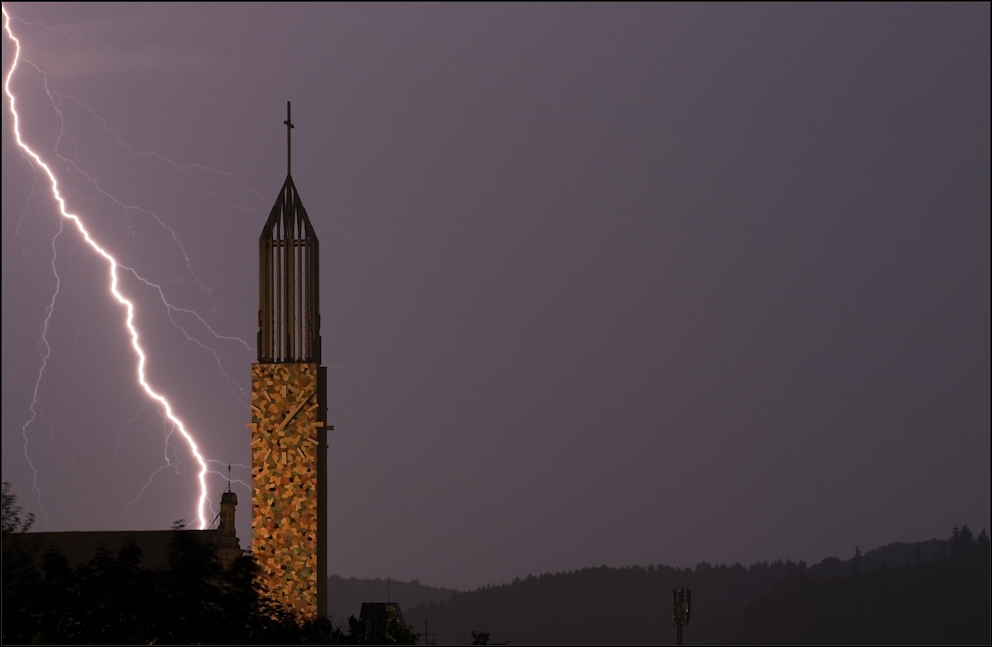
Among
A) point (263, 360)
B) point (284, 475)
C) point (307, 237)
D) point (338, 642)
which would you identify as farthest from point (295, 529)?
point (338, 642)

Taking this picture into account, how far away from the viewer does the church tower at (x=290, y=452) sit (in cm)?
3491

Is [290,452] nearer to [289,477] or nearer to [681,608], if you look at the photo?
[289,477]

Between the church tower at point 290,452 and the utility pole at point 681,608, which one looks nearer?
the church tower at point 290,452

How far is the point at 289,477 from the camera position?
115 feet

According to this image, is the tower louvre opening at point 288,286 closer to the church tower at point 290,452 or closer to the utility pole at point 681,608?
the church tower at point 290,452

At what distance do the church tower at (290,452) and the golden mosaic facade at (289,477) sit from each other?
21 mm

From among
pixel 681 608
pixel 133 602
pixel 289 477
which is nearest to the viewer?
pixel 133 602

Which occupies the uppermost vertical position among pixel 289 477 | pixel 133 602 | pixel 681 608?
pixel 289 477

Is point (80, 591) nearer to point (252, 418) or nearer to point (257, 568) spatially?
point (257, 568)

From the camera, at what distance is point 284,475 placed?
35.1m

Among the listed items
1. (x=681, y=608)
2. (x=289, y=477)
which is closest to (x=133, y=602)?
(x=289, y=477)

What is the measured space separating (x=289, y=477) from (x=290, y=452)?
1.69 ft

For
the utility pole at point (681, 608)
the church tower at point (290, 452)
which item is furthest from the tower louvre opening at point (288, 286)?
the utility pole at point (681, 608)

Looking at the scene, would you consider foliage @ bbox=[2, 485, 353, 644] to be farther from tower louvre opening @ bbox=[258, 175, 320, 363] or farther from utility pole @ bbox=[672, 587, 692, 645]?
utility pole @ bbox=[672, 587, 692, 645]
